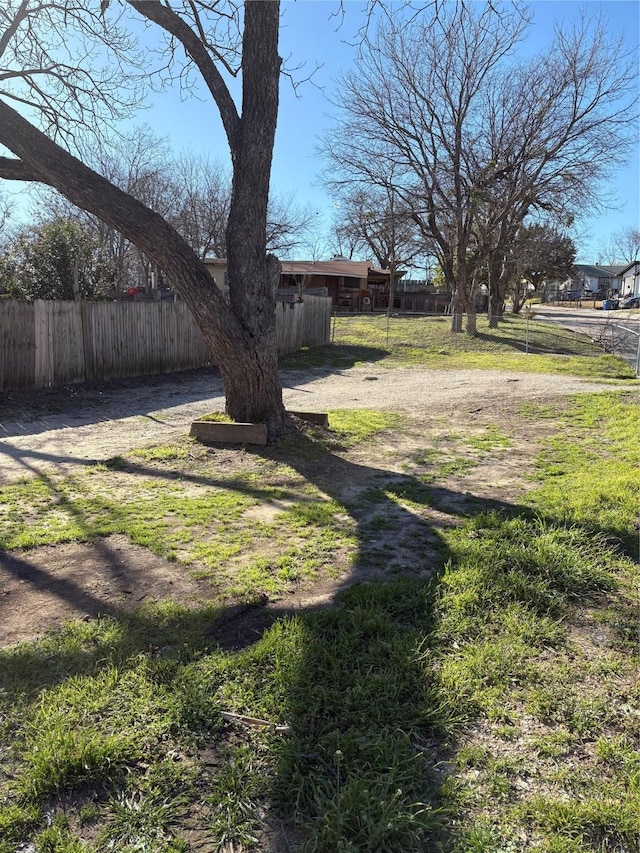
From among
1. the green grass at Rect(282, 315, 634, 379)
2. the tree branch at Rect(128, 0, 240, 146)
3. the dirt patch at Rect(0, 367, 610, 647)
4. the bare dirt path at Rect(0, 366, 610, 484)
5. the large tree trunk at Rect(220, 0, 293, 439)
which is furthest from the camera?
the green grass at Rect(282, 315, 634, 379)

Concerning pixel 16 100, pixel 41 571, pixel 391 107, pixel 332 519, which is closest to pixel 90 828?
pixel 41 571

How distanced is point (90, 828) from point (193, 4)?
8792mm

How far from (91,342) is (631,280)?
83022 mm

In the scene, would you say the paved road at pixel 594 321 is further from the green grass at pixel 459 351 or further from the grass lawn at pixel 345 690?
the grass lawn at pixel 345 690

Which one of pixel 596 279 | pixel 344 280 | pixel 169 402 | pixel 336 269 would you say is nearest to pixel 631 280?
pixel 596 279

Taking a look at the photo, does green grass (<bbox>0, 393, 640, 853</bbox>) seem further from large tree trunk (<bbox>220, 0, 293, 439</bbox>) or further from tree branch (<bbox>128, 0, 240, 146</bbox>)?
tree branch (<bbox>128, 0, 240, 146</bbox>)

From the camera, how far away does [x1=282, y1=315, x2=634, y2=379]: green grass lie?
16656 millimetres

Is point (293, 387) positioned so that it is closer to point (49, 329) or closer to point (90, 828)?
point (49, 329)

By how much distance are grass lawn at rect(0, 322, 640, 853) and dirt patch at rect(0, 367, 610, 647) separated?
0.07 meters

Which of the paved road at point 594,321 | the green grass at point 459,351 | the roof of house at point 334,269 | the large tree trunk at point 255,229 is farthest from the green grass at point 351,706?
the roof of house at point 334,269

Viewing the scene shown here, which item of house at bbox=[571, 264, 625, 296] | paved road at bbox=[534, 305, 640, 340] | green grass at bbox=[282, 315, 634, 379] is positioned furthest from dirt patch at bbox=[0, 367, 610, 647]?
house at bbox=[571, 264, 625, 296]

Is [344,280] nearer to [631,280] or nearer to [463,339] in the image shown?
[463,339]

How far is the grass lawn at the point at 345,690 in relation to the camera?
1.88 m

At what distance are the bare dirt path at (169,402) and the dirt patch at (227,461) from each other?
0.09ft
